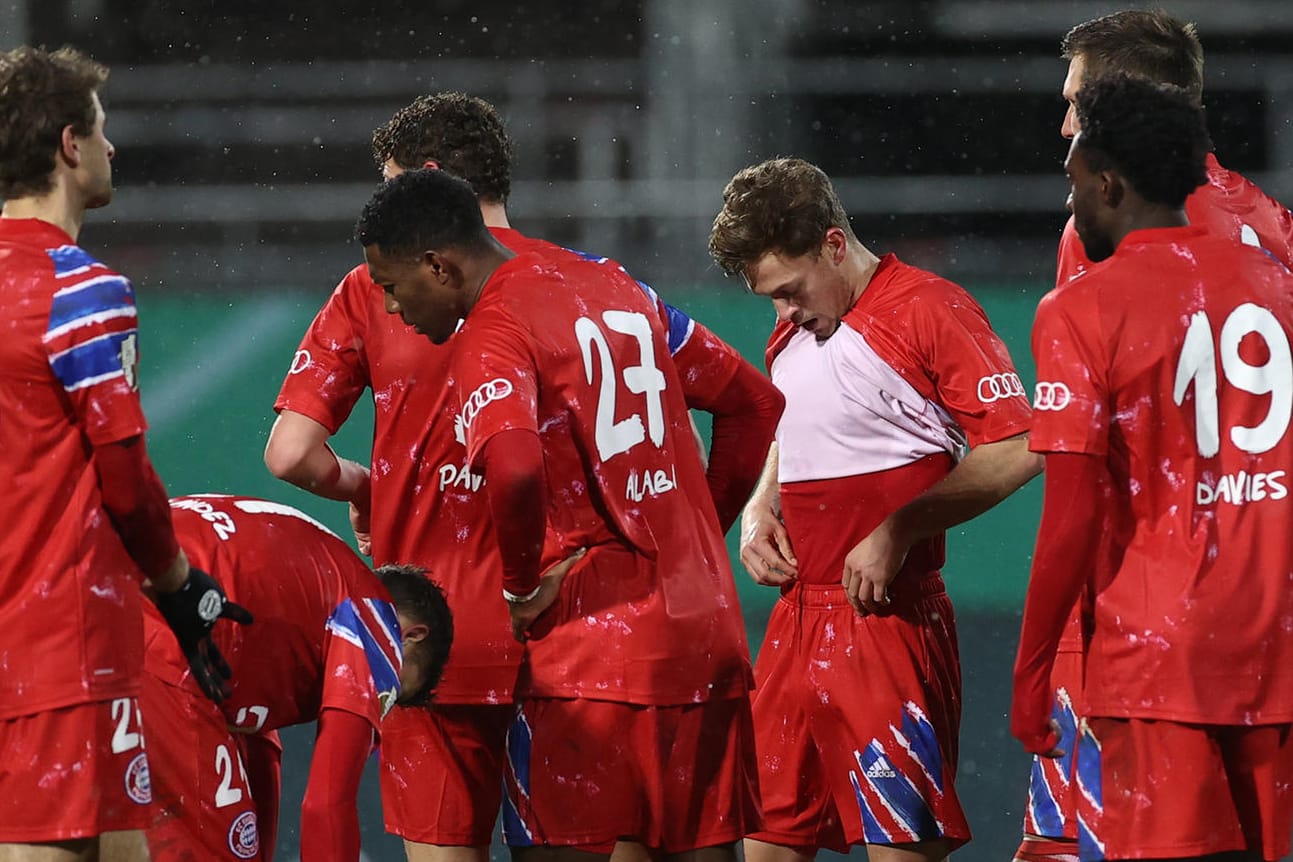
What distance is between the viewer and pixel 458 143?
3.92 metres

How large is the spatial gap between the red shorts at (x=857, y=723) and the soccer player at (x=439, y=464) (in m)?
0.33

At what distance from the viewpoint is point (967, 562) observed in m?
6.75

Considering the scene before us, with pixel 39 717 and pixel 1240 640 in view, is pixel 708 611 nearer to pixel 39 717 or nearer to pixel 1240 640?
pixel 1240 640

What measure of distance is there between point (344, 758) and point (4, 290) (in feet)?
2.98

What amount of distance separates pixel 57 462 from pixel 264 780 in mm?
883

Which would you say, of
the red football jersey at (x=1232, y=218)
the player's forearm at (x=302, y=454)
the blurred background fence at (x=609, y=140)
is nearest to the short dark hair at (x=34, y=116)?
the player's forearm at (x=302, y=454)

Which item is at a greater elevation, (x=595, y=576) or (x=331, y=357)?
(x=331, y=357)

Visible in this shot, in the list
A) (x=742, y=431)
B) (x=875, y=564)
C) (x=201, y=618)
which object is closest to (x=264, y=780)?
(x=201, y=618)

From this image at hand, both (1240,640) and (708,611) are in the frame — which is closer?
(1240,640)

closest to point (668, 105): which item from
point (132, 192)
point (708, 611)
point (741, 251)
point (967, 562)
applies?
point (132, 192)

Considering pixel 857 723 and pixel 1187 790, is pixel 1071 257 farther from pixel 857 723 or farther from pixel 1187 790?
pixel 1187 790

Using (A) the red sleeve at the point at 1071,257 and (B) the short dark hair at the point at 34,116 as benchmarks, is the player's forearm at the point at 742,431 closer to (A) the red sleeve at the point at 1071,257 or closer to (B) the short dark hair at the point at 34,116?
(A) the red sleeve at the point at 1071,257

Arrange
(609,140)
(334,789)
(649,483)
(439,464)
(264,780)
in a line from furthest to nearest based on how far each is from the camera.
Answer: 1. (609,140)
2. (439,464)
3. (264,780)
4. (649,483)
5. (334,789)

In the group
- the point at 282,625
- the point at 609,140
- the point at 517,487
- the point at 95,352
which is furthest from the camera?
the point at 609,140
